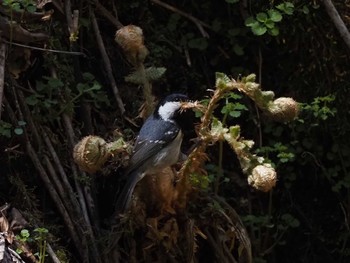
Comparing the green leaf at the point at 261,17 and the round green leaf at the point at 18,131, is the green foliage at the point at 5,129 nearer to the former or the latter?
the round green leaf at the point at 18,131

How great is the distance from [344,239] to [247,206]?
0.48m

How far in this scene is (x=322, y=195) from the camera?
4.10 metres

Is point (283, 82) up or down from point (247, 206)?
up

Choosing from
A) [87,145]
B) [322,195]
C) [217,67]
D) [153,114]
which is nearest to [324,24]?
[217,67]

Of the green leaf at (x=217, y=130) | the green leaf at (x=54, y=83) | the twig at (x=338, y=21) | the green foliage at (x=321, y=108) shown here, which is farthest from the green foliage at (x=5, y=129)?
the twig at (x=338, y=21)

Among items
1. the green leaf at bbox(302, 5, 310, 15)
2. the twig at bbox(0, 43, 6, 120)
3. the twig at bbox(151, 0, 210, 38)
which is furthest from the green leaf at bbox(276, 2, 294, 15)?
the twig at bbox(0, 43, 6, 120)

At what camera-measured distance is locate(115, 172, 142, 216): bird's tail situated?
315 cm

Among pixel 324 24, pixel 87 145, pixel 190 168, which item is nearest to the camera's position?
pixel 87 145

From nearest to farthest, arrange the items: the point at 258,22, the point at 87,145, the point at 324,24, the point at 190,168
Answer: the point at 87,145 → the point at 190,168 → the point at 258,22 → the point at 324,24

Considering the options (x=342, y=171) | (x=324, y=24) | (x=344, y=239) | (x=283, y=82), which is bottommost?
(x=344, y=239)

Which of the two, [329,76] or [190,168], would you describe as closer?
[190,168]

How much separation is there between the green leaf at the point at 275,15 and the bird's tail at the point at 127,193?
41.1 inches

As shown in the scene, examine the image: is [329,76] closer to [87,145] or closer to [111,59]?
[111,59]

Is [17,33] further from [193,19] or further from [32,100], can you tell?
[193,19]
